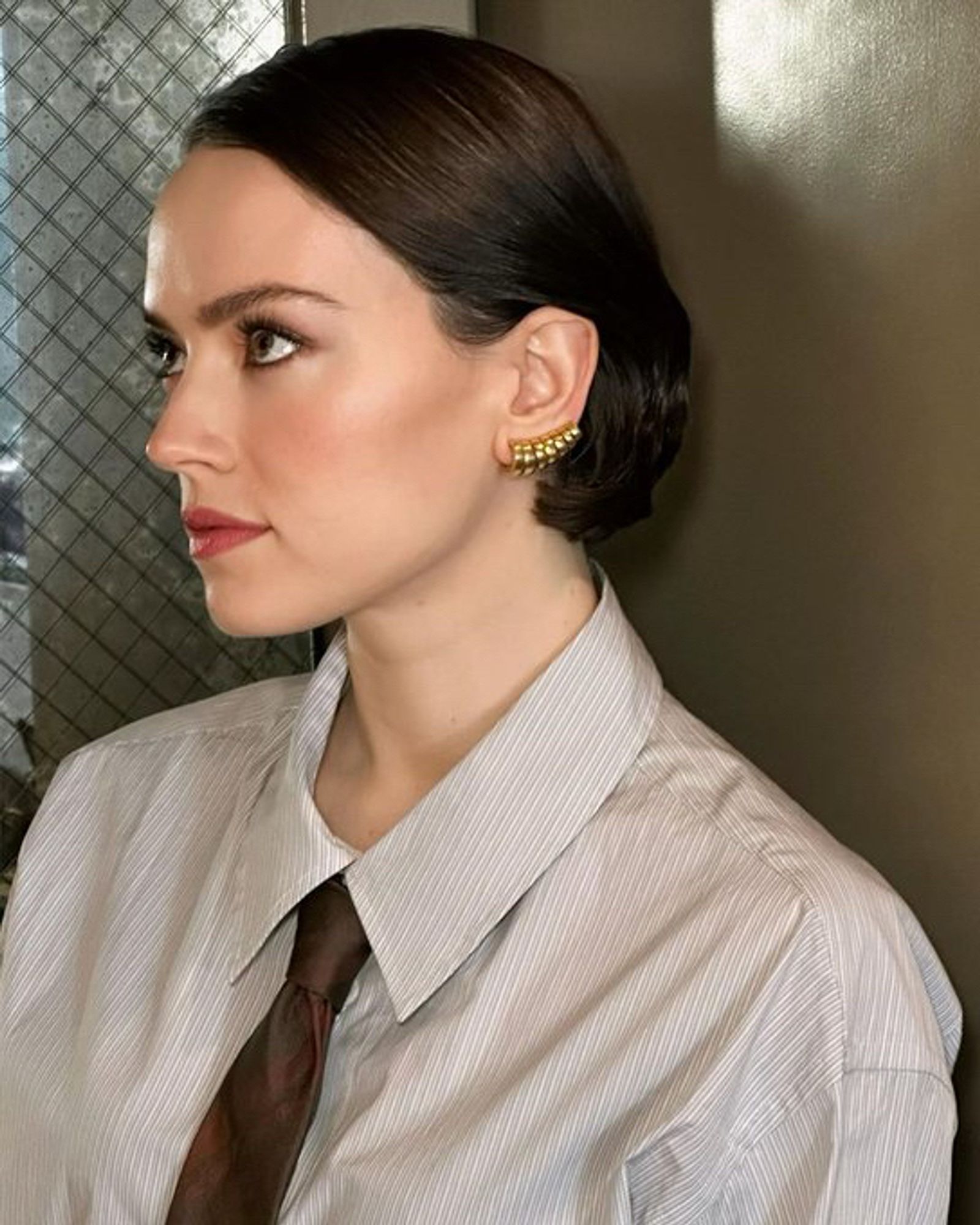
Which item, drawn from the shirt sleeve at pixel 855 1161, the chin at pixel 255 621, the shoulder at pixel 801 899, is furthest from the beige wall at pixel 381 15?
the shirt sleeve at pixel 855 1161

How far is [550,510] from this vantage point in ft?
3.94

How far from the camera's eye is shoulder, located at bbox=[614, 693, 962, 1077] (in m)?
1.04

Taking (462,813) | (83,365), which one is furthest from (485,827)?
(83,365)

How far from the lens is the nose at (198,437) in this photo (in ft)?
3.69

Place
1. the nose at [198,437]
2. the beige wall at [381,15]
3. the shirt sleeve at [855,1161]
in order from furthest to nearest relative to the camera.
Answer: the beige wall at [381,15] → the nose at [198,437] → the shirt sleeve at [855,1161]

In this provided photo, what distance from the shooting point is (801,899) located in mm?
1049

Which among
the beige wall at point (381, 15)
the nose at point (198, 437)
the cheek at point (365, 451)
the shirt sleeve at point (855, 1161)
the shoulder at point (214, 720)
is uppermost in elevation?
the beige wall at point (381, 15)

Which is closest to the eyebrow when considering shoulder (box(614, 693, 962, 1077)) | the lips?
the lips

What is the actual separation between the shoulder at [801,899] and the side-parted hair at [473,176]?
0.66 ft

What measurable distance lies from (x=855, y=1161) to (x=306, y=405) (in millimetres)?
515

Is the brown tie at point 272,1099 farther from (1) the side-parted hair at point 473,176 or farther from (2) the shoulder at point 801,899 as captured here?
(1) the side-parted hair at point 473,176

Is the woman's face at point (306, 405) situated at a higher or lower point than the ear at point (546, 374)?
higher

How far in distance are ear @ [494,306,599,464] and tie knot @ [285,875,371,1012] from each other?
293 mm

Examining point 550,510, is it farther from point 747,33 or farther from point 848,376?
point 747,33
